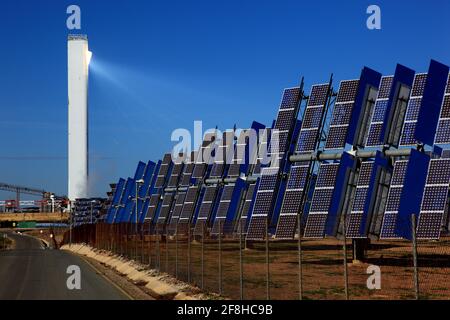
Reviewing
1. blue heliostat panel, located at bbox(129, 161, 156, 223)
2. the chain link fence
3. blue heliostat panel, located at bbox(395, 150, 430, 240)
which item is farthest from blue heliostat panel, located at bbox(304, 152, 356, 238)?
blue heliostat panel, located at bbox(129, 161, 156, 223)

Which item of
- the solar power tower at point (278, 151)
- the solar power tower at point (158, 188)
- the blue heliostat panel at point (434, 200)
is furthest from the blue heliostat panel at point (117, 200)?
the blue heliostat panel at point (434, 200)

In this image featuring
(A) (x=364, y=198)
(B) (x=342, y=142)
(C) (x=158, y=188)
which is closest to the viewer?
(A) (x=364, y=198)

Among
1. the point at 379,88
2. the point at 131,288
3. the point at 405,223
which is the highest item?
the point at 379,88

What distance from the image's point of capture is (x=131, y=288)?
26.1 meters

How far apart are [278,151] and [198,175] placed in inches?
881

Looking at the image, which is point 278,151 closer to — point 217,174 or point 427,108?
point 427,108

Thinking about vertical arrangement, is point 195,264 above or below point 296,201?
below

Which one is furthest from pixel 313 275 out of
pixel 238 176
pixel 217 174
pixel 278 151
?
pixel 217 174

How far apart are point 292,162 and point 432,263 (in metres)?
9.72

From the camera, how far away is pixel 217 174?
56062 mm

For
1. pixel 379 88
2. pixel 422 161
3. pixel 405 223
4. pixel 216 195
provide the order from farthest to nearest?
pixel 216 195 < pixel 379 88 < pixel 422 161 < pixel 405 223
